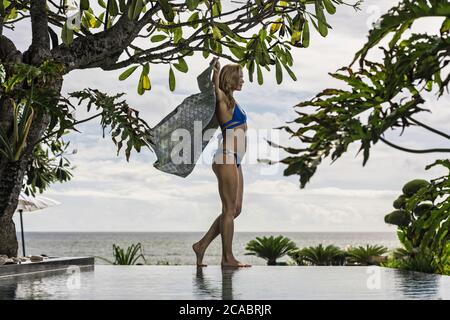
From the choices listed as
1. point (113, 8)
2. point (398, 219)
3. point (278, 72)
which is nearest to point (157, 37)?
point (278, 72)

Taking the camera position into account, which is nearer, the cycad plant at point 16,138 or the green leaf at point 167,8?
the green leaf at point 167,8

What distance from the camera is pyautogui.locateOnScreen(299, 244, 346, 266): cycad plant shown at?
1295cm

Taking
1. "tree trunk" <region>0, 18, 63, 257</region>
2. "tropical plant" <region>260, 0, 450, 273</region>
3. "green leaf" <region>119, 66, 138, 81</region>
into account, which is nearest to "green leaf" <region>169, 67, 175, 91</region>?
"green leaf" <region>119, 66, 138, 81</region>

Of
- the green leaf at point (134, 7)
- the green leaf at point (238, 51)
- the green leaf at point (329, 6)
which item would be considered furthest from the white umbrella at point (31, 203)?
the green leaf at point (134, 7)

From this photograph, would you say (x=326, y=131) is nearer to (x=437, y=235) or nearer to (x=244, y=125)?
(x=437, y=235)

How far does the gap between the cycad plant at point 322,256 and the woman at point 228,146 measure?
606 cm

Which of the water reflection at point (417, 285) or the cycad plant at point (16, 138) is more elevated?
the cycad plant at point (16, 138)

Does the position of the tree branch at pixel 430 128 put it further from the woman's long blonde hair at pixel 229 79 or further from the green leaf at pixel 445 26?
the woman's long blonde hair at pixel 229 79

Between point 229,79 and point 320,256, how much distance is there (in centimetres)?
668

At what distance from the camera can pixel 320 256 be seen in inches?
511

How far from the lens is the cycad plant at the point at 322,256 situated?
12945 millimetres

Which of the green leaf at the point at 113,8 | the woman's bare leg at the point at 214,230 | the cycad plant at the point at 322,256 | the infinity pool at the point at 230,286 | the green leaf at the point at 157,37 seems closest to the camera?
the infinity pool at the point at 230,286

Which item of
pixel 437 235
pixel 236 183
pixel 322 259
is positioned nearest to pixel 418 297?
pixel 437 235

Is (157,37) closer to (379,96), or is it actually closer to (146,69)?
(146,69)
